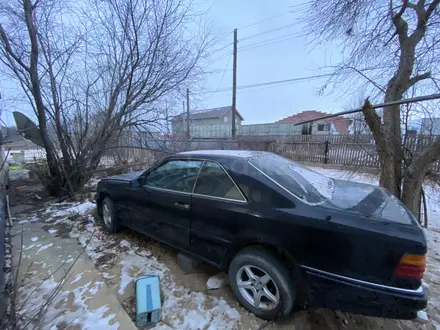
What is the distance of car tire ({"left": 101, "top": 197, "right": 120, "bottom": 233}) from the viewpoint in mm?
3367

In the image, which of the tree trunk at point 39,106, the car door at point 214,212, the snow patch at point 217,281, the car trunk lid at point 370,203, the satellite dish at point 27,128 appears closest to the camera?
the car trunk lid at point 370,203

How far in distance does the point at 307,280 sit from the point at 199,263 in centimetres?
145

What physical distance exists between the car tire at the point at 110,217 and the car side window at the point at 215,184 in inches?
76.6

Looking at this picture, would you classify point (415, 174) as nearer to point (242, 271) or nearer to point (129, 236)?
Result: point (242, 271)

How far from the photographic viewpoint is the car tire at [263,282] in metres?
1.70

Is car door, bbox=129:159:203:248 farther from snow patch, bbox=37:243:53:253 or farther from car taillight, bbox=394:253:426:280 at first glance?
car taillight, bbox=394:253:426:280

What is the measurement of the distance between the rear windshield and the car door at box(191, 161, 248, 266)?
0.38 metres

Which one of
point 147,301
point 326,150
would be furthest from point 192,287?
point 326,150

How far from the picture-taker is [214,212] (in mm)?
2057

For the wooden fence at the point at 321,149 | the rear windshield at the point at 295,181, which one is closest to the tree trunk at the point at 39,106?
the rear windshield at the point at 295,181

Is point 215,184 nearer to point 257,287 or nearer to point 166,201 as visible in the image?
point 166,201

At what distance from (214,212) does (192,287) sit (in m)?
0.96

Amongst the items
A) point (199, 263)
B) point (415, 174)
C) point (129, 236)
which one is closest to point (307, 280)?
point (199, 263)

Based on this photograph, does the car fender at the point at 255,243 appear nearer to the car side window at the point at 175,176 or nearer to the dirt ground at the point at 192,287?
the dirt ground at the point at 192,287
